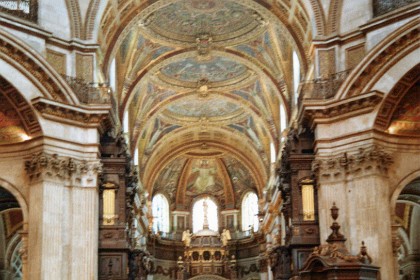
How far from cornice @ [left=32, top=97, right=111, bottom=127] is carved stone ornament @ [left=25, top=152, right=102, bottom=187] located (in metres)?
1.16

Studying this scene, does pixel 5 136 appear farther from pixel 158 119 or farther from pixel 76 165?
pixel 158 119

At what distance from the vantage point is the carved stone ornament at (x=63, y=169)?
80.8ft

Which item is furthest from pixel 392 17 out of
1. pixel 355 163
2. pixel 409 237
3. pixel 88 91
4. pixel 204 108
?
pixel 204 108

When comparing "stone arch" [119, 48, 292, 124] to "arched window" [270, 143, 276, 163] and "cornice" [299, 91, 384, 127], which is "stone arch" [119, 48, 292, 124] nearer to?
"arched window" [270, 143, 276, 163]

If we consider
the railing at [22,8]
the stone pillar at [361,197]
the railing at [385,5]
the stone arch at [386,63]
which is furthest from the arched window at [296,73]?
the railing at [22,8]

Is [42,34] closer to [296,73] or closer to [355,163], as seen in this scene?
[355,163]

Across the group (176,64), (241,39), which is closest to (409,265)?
(241,39)

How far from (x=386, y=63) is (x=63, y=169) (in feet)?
33.1

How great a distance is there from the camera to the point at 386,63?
2462cm

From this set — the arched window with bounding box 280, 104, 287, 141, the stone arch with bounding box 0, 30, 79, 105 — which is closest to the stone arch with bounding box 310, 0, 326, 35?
the stone arch with bounding box 0, 30, 79, 105

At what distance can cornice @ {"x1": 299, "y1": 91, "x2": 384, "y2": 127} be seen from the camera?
80.6 ft

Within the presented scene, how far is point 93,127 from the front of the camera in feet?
85.6

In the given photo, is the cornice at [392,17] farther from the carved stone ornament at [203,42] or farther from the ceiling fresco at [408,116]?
the carved stone ornament at [203,42]

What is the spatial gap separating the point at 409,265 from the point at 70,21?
16.4 metres
